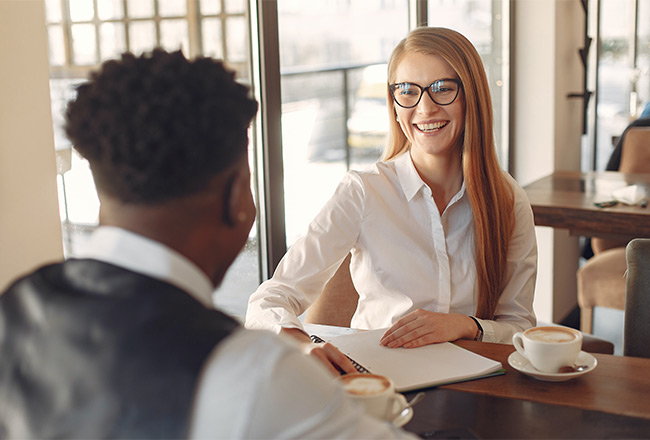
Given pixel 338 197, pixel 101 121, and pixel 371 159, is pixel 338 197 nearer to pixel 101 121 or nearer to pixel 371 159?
pixel 101 121

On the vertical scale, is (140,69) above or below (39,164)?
above

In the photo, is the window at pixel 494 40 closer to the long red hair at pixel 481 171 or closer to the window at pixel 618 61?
the long red hair at pixel 481 171

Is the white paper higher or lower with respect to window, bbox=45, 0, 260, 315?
lower

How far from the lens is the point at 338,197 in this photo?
69.9 inches

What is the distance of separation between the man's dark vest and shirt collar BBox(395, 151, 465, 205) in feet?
3.54

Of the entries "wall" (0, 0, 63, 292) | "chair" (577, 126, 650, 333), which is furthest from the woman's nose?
"chair" (577, 126, 650, 333)

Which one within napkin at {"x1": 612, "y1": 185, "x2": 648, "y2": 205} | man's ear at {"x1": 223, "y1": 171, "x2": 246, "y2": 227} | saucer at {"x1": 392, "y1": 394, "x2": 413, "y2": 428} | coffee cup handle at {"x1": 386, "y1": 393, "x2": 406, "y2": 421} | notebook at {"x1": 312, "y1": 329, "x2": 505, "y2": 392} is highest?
man's ear at {"x1": 223, "y1": 171, "x2": 246, "y2": 227}

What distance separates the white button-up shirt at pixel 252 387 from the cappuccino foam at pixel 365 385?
0.26 meters

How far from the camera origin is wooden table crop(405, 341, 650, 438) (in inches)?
41.6

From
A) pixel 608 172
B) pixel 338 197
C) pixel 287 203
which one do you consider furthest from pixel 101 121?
pixel 608 172

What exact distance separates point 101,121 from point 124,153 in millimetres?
41

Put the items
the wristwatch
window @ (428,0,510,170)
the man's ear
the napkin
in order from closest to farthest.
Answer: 1. the man's ear
2. the wristwatch
3. the napkin
4. window @ (428,0,510,170)

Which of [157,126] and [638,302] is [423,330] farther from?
[157,126]

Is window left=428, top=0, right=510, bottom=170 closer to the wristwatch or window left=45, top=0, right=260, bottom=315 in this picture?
window left=45, top=0, right=260, bottom=315
